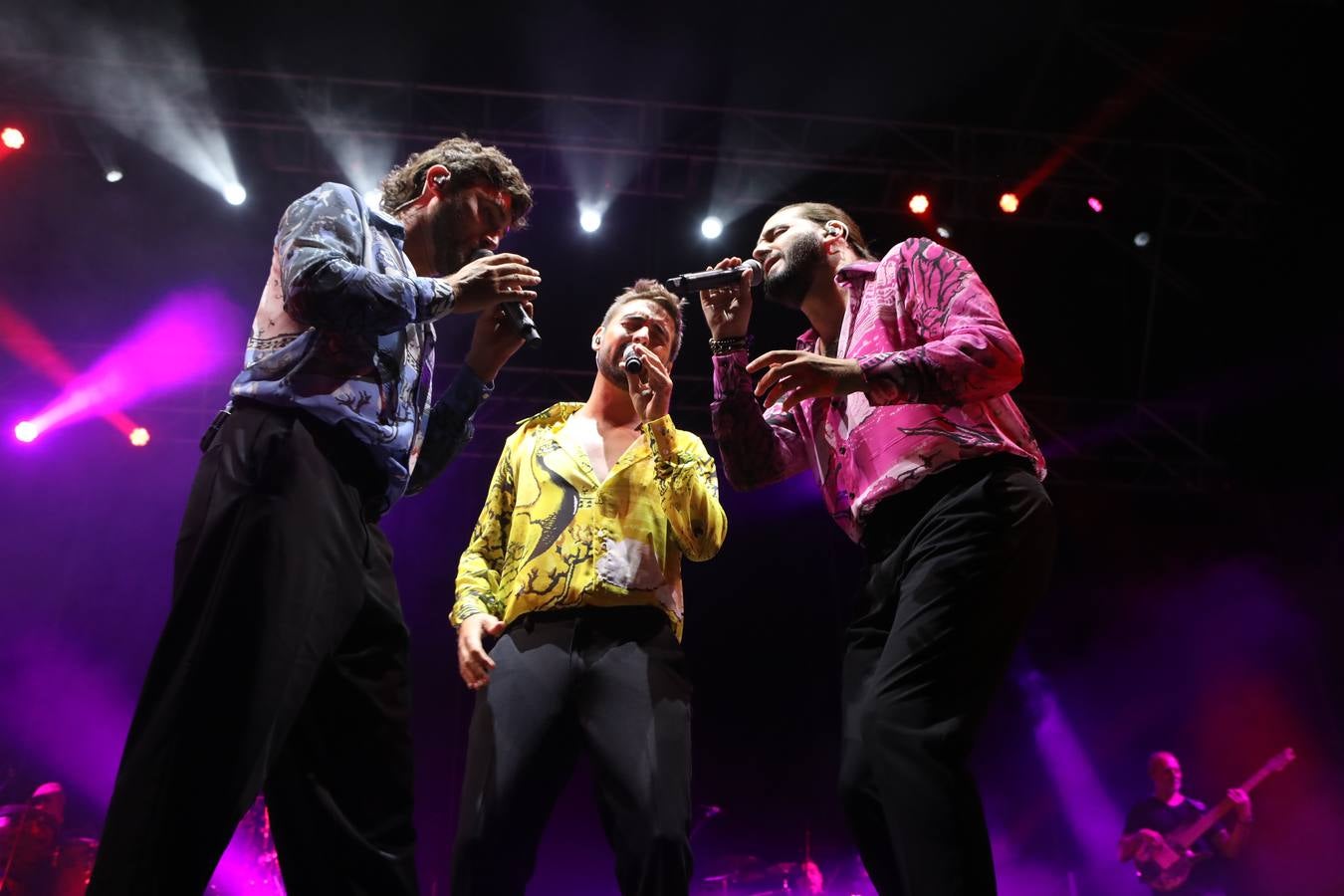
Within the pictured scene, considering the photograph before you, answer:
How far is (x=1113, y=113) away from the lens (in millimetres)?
6477

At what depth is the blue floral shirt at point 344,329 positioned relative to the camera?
1.75 metres

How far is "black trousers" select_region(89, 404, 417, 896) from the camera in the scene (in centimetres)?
142

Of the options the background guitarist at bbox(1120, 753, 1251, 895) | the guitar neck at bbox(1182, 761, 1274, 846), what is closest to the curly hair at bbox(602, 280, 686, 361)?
the background guitarist at bbox(1120, 753, 1251, 895)

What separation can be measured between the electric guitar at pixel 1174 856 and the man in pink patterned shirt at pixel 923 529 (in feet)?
19.6

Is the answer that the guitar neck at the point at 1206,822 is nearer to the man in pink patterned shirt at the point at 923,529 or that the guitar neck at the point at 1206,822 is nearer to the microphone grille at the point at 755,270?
the man in pink patterned shirt at the point at 923,529

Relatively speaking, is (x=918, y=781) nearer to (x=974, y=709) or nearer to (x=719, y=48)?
(x=974, y=709)

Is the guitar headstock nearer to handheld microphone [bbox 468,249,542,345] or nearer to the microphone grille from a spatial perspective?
the microphone grille

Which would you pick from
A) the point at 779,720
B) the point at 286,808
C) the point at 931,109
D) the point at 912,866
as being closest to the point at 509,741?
the point at 286,808

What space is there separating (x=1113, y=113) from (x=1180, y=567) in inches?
175

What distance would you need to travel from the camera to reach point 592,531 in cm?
246

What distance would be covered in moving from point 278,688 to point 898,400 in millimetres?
1289

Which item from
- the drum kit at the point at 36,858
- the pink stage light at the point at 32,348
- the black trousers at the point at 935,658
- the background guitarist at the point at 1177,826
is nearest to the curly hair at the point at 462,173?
the black trousers at the point at 935,658

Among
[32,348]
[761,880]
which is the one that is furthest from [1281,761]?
[32,348]

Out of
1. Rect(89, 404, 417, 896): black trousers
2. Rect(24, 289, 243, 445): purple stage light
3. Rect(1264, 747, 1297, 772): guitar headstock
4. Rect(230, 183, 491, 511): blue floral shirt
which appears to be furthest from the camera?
Rect(24, 289, 243, 445): purple stage light
